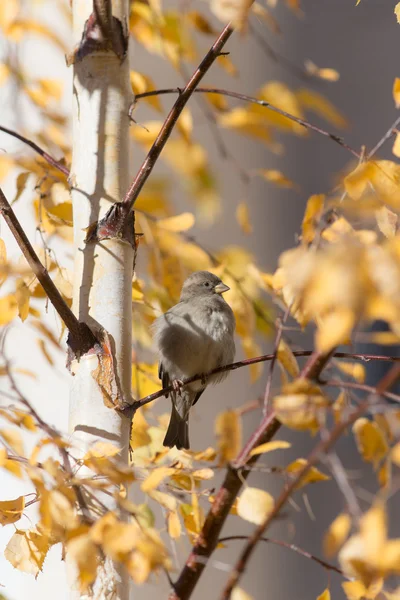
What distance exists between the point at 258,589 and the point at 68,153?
159 centimetres

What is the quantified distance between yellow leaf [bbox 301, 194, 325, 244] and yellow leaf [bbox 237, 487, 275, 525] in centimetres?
32

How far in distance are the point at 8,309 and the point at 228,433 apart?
1.33 ft

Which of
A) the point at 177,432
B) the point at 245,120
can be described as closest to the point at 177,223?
the point at 245,120

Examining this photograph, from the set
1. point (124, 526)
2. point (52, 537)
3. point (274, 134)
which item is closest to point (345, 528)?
point (124, 526)

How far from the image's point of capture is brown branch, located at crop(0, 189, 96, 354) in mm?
850

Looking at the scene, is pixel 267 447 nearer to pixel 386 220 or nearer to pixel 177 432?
pixel 386 220

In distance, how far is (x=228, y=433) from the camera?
0.75m

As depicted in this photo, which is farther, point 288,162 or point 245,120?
point 288,162

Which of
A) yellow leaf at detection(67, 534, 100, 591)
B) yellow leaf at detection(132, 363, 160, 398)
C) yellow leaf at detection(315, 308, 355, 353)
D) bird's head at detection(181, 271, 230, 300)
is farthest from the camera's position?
bird's head at detection(181, 271, 230, 300)

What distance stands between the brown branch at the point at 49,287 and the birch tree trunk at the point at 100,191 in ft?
0.06

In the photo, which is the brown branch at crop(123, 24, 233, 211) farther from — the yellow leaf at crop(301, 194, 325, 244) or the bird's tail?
the bird's tail

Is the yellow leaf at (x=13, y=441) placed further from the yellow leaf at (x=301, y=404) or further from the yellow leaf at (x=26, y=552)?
the yellow leaf at (x=301, y=404)

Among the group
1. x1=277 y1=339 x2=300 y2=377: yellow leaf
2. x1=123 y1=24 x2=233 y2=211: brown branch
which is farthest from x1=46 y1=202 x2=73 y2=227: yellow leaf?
x1=277 y1=339 x2=300 y2=377: yellow leaf

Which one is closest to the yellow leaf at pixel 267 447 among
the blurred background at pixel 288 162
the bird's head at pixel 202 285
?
the bird's head at pixel 202 285
